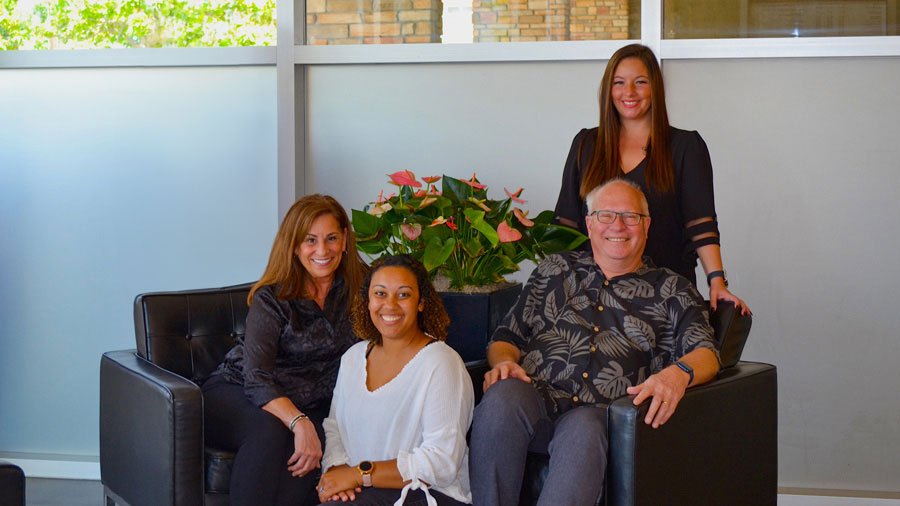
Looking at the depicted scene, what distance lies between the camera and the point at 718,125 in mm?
3734

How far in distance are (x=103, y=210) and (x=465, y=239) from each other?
6.31 ft

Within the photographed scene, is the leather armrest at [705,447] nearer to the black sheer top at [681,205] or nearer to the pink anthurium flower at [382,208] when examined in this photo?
the black sheer top at [681,205]

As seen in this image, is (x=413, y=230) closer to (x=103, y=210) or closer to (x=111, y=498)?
(x=111, y=498)

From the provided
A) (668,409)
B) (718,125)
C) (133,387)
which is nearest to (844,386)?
(718,125)

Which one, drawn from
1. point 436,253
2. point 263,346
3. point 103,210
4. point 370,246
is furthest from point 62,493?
point 436,253

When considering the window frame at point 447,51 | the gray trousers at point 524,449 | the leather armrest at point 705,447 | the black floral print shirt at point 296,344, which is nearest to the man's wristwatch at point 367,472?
the gray trousers at point 524,449

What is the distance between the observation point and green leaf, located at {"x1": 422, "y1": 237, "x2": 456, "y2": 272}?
2.92 m

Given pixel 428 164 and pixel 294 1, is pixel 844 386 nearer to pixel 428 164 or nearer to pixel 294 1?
pixel 428 164

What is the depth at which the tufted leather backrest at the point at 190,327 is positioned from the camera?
9.91ft

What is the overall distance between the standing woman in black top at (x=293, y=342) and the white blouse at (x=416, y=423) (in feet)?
0.64

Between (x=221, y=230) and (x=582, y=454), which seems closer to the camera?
(x=582, y=454)

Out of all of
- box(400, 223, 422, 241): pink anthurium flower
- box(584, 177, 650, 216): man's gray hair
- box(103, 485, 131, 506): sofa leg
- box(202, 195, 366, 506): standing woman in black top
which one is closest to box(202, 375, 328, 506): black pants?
box(202, 195, 366, 506): standing woman in black top

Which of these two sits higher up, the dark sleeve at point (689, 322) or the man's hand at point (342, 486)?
the dark sleeve at point (689, 322)

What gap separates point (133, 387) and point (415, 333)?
89 centimetres
